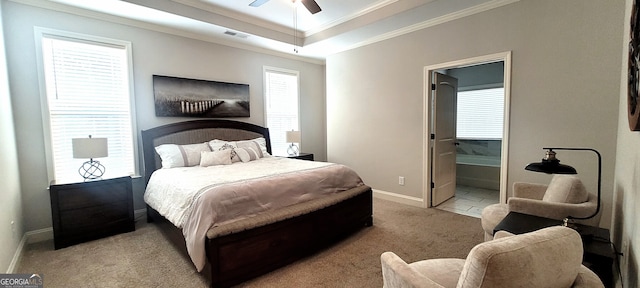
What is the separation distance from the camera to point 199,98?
13.6 feet

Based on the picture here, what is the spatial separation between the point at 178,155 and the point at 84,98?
125cm

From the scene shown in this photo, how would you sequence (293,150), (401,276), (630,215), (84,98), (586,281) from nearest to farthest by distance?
(586,281)
(401,276)
(630,215)
(84,98)
(293,150)

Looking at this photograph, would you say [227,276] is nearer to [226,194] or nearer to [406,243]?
[226,194]

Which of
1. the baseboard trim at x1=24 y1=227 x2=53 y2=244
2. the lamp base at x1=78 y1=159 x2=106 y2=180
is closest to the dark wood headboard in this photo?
the lamp base at x1=78 y1=159 x2=106 y2=180

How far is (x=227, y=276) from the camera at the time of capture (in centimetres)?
207

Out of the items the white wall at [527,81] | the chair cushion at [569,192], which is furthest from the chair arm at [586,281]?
the white wall at [527,81]

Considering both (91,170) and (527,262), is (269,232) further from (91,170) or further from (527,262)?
(91,170)

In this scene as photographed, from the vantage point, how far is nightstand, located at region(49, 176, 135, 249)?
2.76 meters

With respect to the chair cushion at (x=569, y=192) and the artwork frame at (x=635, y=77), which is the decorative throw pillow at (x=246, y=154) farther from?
the artwork frame at (x=635, y=77)

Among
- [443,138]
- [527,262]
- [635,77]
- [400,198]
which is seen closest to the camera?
[527,262]

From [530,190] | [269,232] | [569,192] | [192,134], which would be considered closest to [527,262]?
[569,192]

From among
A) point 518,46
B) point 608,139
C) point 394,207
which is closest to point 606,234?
point 608,139

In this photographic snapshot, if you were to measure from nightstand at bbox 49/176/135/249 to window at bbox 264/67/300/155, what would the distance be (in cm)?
255

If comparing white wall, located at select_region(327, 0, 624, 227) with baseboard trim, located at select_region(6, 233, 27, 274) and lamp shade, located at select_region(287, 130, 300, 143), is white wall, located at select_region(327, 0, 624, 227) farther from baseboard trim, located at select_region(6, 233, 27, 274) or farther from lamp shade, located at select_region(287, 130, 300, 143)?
baseboard trim, located at select_region(6, 233, 27, 274)
